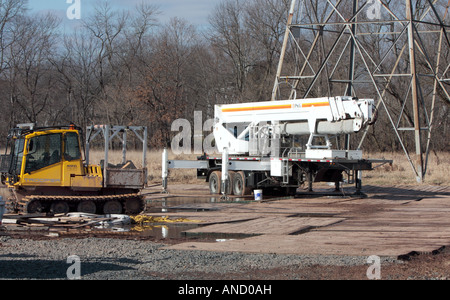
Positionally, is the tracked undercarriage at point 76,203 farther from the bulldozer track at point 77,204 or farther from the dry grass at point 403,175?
the dry grass at point 403,175

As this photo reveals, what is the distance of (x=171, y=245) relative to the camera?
13.1m

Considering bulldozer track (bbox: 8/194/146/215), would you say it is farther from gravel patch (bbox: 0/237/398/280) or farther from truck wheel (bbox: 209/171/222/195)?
truck wheel (bbox: 209/171/222/195)

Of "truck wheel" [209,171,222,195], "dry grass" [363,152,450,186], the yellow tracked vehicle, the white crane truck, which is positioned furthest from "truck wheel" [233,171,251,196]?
"dry grass" [363,152,450,186]

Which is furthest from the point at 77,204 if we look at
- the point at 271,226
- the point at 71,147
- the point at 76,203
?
the point at 271,226

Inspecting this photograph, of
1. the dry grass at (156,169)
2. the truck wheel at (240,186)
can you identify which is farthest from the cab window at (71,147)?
the dry grass at (156,169)

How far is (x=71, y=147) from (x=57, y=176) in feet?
3.03

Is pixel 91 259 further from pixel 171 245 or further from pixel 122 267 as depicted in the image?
pixel 171 245

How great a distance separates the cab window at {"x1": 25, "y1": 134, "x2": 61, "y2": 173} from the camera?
1772cm

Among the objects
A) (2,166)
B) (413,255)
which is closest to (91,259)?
(413,255)

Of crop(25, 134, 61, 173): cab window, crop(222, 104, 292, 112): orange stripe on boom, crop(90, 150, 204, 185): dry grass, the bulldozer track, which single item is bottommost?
the bulldozer track

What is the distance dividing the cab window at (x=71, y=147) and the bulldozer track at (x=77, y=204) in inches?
46.5

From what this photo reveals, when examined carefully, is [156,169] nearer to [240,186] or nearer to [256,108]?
[256,108]

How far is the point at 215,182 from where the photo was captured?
90.2 feet

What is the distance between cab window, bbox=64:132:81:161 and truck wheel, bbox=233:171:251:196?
355 inches
